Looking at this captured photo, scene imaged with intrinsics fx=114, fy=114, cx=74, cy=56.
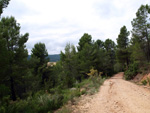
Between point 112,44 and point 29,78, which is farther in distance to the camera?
point 112,44

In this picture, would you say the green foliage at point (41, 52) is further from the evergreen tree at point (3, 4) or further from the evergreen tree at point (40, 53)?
the evergreen tree at point (3, 4)

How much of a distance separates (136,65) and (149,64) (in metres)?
2.87

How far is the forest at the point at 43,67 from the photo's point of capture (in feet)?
19.8

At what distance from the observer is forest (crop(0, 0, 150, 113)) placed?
237 inches

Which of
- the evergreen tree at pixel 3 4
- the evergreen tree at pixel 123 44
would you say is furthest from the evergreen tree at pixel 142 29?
the evergreen tree at pixel 3 4

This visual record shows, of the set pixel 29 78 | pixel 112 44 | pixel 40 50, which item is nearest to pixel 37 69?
pixel 40 50

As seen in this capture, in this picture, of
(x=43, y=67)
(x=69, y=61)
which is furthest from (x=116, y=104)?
(x=69, y=61)

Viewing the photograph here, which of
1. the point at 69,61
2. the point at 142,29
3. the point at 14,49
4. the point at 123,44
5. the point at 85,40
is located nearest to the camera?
the point at 14,49

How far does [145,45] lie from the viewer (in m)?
19.8

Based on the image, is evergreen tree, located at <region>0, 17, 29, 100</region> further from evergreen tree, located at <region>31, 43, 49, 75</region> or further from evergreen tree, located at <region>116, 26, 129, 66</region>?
evergreen tree, located at <region>116, 26, 129, 66</region>

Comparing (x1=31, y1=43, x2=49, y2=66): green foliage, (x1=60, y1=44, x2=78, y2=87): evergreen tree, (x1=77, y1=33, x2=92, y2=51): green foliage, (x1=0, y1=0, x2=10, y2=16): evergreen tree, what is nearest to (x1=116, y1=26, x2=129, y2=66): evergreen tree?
(x1=77, y1=33, x2=92, y2=51): green foliage

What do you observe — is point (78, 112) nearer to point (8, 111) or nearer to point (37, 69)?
point (8, 111)

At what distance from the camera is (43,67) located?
20625mm

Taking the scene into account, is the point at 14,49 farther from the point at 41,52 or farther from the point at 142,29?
the point at 142,29
